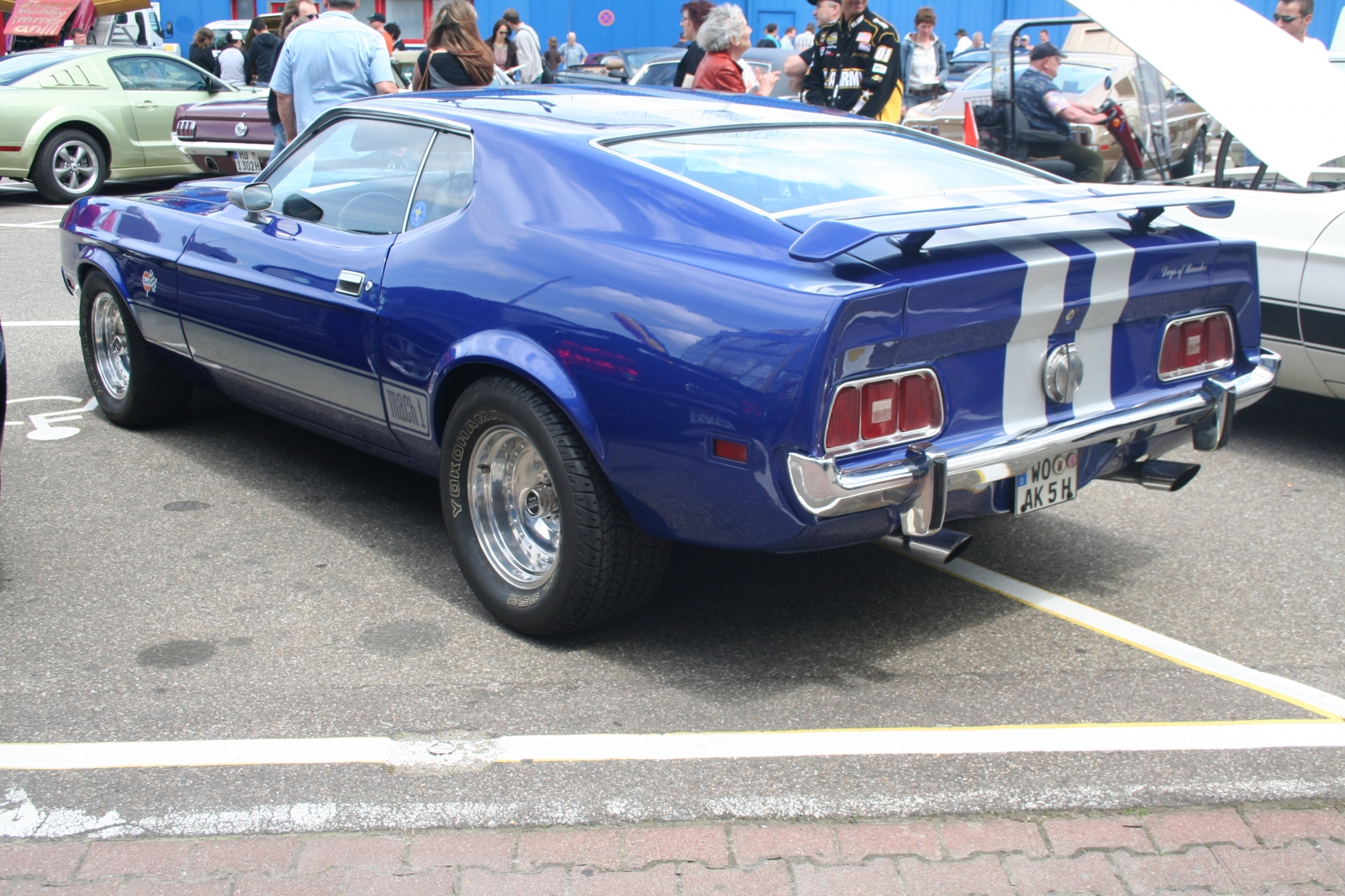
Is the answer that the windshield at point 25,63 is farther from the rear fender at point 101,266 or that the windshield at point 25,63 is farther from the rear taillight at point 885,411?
the rear taillight at point 885,411

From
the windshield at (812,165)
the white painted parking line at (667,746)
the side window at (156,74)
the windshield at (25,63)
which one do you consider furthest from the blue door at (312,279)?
the side window at (156,74)

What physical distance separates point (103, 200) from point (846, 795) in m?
4.19

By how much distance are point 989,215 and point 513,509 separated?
1517mm

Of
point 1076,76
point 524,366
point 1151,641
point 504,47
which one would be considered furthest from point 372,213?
point 504,47

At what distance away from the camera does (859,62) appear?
8094mm

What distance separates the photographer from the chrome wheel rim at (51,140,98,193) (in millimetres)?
12289

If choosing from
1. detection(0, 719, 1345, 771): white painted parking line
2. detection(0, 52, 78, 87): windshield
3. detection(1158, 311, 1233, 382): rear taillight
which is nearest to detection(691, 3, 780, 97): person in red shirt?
detection(1158, 311, 1233, 382): rear taillight

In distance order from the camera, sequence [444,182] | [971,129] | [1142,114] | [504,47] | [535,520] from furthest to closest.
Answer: [504,47]
[971,129]
[1142,114]
[444,182]
[535,520]

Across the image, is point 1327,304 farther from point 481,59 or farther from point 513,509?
point 481,59

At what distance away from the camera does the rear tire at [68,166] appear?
12.2m

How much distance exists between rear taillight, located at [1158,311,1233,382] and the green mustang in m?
11.5

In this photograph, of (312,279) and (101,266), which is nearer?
(312,279)

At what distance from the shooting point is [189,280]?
4.61 meters

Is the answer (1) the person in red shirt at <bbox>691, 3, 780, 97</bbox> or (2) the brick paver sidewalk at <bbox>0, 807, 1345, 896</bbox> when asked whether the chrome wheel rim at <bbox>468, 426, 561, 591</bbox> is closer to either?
(2) the brick paver sidewalk at <bbox>0, 807, 1345, 896</bbox>
